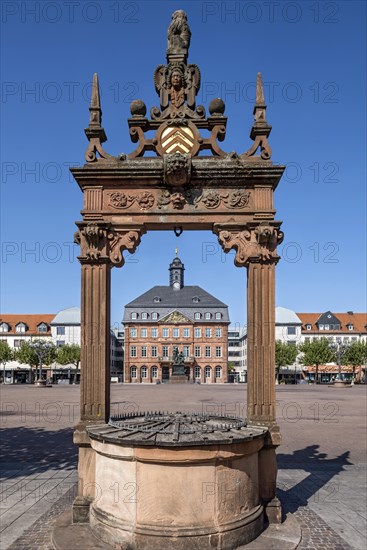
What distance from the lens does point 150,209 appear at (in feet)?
24.4

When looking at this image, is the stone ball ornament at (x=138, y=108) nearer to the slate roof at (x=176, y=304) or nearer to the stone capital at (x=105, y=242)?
the stone capital at (x=105, y=242)

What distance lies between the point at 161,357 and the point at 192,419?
76040 millimetres

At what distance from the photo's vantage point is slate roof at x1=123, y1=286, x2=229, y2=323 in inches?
3342

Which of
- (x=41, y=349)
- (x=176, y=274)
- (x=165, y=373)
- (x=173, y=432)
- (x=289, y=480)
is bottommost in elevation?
(x=165, y=373)

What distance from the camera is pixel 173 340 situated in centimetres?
8356

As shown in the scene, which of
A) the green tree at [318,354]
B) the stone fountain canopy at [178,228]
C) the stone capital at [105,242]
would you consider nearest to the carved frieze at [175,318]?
the green tree at [318,354]

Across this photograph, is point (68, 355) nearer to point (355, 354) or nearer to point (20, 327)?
point (20, 327)

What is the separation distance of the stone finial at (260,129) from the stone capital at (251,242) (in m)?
1.14

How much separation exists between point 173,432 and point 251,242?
3.05 m

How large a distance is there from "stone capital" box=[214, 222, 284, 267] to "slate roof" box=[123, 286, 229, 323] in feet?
253

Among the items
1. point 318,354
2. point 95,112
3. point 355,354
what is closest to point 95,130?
point 95,112

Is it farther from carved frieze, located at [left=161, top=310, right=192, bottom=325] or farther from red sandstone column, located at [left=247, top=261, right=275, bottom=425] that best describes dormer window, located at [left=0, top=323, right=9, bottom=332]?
red sandstone column, located at [left=247, top=261, right=275, bottom=425]

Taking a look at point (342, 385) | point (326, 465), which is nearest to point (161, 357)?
point (342, 385)

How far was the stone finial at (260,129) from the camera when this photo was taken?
7.41m
